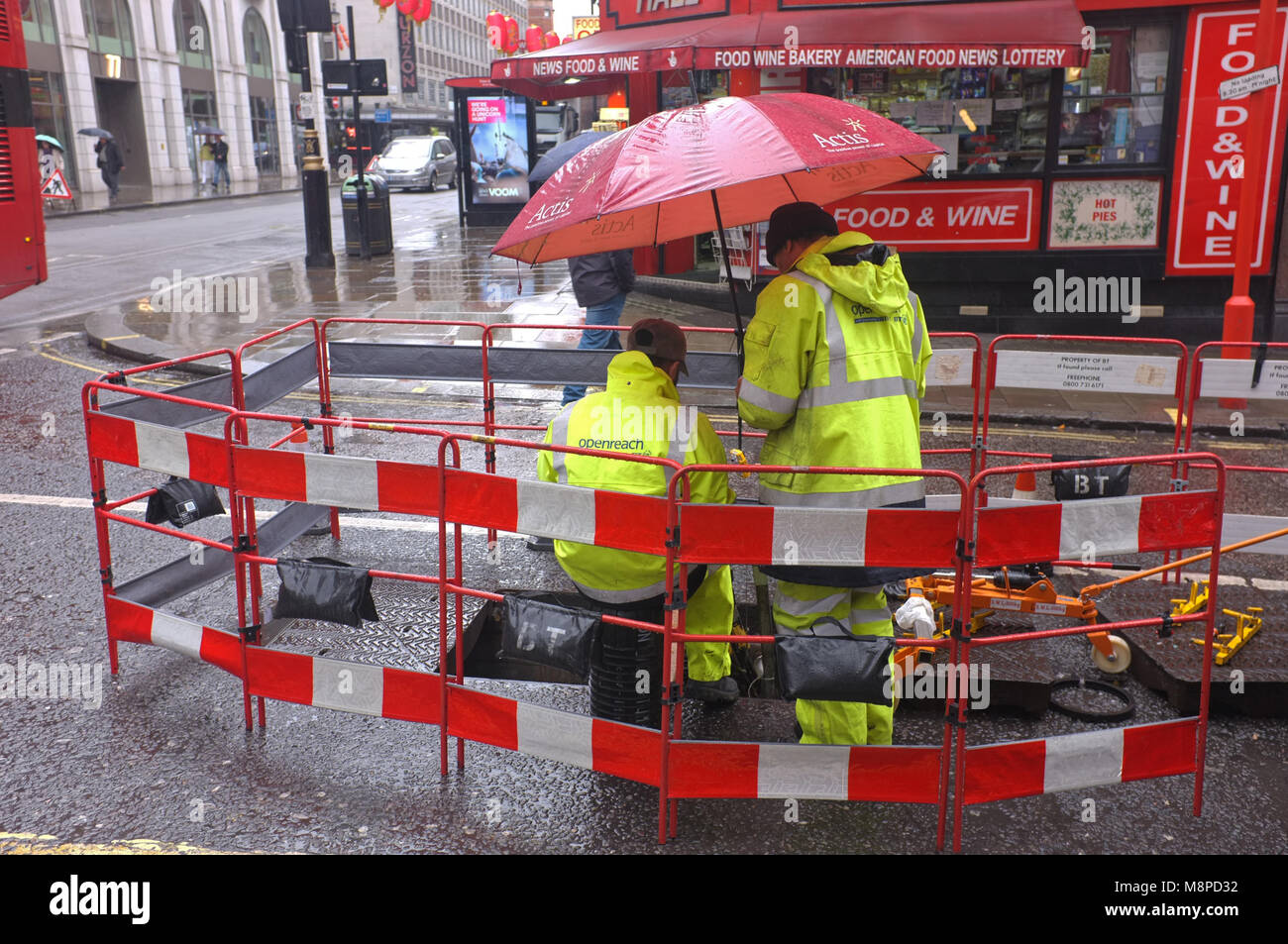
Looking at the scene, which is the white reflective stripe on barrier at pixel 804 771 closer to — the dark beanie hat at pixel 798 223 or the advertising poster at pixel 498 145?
the dark beanie hat at pixel 798 223

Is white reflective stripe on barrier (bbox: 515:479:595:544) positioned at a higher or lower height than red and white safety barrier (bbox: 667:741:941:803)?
higher

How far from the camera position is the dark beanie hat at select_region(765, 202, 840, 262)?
373 cm

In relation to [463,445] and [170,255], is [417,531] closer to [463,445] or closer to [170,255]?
[463,445]

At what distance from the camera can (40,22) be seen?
35.1m

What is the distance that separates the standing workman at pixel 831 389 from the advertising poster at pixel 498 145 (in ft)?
63.9

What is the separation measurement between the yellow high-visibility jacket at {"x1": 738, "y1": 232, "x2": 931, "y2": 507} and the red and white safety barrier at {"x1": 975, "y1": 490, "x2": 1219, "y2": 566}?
1.25ft

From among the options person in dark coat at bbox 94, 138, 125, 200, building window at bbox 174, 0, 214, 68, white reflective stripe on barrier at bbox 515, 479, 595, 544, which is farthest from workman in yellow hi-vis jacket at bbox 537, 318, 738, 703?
building window at bbox 174, 0, 214, 68

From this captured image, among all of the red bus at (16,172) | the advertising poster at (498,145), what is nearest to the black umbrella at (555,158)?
the red bus at (16,172)

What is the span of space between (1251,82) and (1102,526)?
6666 millimetres

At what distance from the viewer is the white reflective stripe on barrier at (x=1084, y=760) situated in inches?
135

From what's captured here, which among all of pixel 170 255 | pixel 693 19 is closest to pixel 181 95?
pixel 170 255

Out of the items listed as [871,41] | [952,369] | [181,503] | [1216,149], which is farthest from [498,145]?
[181,503]

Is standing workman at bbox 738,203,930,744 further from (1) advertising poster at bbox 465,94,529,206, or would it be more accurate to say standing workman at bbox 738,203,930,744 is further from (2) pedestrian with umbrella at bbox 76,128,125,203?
(2) pedestrian with umbrella at bbox 76,128,125,203
